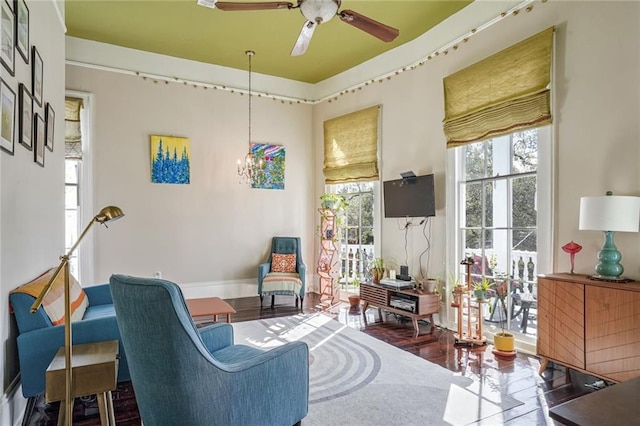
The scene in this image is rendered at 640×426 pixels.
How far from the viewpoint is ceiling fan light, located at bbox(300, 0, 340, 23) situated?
268 cm

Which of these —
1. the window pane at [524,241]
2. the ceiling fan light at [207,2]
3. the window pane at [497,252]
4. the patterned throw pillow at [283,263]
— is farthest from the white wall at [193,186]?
the window pane at [524,241]

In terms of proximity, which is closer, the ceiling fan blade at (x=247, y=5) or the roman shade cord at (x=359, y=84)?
the ceiling fan blade at (x=247, y=5)

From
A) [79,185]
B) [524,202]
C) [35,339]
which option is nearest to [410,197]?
[524,202]

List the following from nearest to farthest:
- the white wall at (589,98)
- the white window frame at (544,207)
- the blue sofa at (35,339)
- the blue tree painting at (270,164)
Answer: the blue sofa at (35,339) → the white wall at (589,98) → the white window frame at (544,207) → the blue tree painting at (270,164)

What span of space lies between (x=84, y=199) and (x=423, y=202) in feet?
14.1

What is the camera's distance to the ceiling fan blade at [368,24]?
9.47 ft

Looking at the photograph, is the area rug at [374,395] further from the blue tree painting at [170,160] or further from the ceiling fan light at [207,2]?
the blue tree painting at [170,160]

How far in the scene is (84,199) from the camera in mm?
5047

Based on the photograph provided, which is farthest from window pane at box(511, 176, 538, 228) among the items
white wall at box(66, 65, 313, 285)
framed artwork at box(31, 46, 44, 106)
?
framed artwork at box(31, 46, 44, 106)

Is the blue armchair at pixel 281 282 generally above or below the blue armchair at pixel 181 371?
below

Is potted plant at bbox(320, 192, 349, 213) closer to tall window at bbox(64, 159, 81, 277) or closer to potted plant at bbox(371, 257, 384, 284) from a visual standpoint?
potted plant at bbox(371, 257, 384, 284)

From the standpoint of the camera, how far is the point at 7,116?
2230 mm

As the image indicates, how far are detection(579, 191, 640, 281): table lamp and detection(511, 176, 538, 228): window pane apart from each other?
754 mm

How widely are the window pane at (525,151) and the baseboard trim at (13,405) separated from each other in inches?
167
